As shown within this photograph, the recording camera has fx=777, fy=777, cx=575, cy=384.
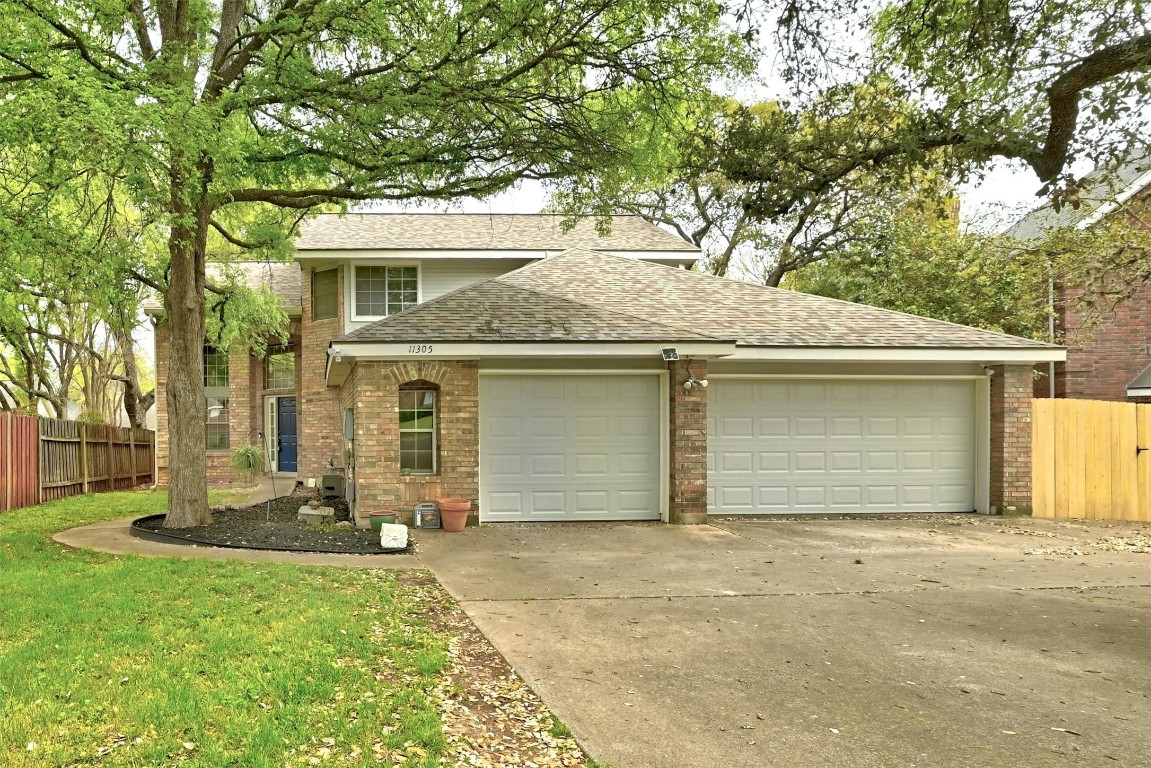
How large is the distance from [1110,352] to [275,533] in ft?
61.6

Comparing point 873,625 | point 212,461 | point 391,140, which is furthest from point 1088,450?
point 212,461

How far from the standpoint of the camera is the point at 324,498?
15.6 meters

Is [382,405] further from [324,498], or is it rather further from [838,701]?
[838,701]

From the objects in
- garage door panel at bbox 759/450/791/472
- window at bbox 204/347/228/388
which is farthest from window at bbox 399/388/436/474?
window at bbox 204/347/228/388

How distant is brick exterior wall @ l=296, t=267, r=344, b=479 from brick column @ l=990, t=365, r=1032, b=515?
13.8 meters

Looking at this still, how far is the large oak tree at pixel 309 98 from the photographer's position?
8.25 meters

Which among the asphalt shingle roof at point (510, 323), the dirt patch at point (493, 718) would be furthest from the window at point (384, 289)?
the dirt patch at point (493, 718)

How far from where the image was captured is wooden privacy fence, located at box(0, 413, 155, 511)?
14195 mm

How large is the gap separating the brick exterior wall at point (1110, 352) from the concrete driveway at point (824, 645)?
1047 cm

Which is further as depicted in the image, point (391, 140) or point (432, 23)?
point (391, 140)

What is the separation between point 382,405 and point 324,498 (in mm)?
5315

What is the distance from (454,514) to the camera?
432 inches

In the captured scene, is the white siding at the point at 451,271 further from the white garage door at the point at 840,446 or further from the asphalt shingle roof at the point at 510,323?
the white garage door at the point at 840,446

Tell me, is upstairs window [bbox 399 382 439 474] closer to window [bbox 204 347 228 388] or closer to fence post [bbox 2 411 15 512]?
fence post [bbox 2 411 15 512]
